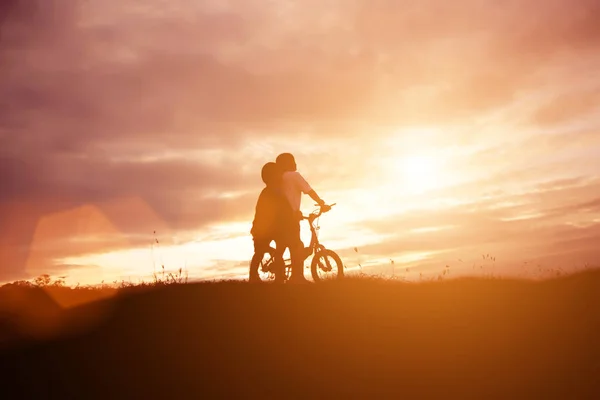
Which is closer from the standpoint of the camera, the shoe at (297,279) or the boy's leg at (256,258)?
the shoe at (297,279)

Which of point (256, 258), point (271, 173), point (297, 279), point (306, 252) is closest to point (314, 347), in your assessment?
point (297, 279)

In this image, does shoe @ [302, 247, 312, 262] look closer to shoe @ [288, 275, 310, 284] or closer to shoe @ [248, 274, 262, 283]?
shoe @ [288, 275, 310, 284]

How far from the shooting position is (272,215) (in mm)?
18047

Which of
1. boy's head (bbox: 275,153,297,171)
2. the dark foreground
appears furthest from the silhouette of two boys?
the dark foreground

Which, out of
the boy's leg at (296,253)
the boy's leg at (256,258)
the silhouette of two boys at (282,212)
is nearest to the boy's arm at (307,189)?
the silhouette of two boys at (282,212)

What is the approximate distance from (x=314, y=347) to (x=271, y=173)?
18.0 ft

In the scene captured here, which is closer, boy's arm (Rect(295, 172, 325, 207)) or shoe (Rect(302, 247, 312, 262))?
boy's arm (Rect(295, 172, 325, 207))

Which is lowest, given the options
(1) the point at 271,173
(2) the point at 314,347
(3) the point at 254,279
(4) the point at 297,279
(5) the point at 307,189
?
(2) the point at 314,347

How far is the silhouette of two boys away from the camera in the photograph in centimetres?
1783

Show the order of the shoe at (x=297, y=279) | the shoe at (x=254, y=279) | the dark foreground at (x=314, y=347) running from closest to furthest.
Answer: the dark foreground at (x=314, y=347) < the shoe at (x=297, y=279) < the shoe at (x=254, y=279)

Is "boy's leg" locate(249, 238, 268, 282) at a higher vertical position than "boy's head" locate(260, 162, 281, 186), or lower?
lower

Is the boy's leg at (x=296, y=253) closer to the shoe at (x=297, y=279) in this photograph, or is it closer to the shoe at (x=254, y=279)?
the shoe at (x=297, y=279)

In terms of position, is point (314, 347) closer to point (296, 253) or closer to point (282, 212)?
point (296, 253)

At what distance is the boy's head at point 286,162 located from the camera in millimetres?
17844
